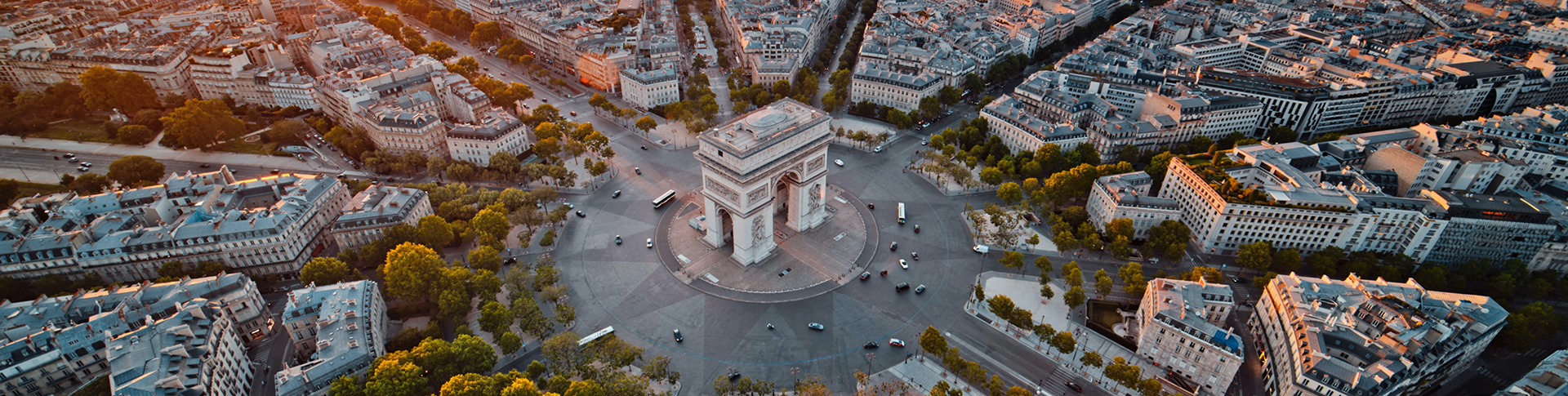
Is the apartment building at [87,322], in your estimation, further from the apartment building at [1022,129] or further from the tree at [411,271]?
the apartment building at [1022,129]

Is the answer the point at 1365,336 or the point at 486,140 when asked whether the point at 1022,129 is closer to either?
the point at 1365,336

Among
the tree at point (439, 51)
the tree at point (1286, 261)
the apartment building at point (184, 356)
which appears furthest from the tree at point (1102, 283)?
the tree at point (439, 51)

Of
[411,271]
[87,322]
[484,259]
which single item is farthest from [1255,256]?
[87,322]

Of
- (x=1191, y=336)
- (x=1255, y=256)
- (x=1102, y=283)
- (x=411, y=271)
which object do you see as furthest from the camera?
(x=1255, y=256)

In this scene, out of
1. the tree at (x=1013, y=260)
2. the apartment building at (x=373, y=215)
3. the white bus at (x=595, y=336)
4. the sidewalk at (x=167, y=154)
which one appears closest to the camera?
the white bus at (x=595, y=336)

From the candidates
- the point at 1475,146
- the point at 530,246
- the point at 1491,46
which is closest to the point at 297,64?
the point at 530,246

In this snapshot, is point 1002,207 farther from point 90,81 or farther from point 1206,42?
point 90,81

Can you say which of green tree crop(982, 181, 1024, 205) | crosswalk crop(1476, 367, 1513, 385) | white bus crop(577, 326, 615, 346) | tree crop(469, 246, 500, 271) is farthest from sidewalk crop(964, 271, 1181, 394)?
tree crop(469, 246, 500, 271)
